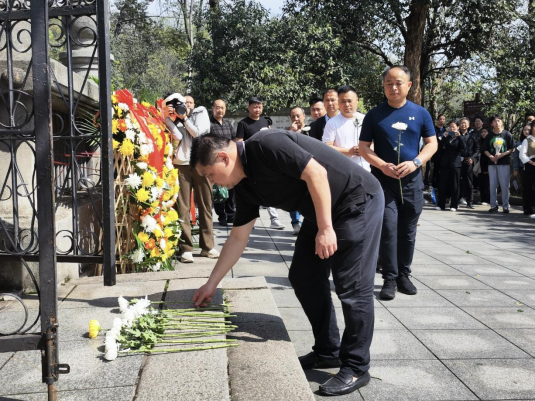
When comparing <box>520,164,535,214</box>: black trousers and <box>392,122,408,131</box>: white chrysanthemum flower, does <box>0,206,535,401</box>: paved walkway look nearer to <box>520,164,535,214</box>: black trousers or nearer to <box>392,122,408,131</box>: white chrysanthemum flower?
<box>392,122,408,131</box>: white chrysanthemum flower

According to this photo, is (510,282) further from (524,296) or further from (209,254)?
(209,254)

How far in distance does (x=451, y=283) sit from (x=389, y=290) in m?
0.97

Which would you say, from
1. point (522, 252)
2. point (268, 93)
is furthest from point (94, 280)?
point (268, 93)

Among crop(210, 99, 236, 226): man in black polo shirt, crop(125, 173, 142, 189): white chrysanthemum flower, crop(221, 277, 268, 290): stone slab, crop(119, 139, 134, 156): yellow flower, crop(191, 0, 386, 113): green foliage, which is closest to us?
crop(221, 277, 268, 290): stone slab

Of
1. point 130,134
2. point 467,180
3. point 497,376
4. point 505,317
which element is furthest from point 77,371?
point 467,180

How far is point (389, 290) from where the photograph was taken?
5145 mm

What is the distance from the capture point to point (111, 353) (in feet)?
9.39

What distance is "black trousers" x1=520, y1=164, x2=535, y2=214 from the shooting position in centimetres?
1168

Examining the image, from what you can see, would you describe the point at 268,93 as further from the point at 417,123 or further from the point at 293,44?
the point at 417,123

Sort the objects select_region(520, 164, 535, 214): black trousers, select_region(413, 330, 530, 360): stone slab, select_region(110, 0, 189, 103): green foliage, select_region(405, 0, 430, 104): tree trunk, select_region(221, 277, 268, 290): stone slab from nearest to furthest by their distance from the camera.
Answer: select_region(413, 330, 530, 360): stone slab
select_region(221, 277, 268, 290): stone slab
select_region(520, 164, 535, 214): black trousers
select_region(405, 0, 430, 104): tree trunk
select_region(110, 0, 189, 103): green foliage

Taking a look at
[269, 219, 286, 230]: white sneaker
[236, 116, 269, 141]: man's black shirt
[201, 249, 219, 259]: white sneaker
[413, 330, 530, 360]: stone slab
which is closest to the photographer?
[201, 249, 219, 259]: white sneaker

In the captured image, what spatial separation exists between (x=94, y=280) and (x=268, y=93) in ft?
39.6

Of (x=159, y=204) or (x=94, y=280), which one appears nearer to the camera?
(x=94, y=280)

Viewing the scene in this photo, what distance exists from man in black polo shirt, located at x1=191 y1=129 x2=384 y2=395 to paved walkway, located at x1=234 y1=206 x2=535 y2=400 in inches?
10.3
